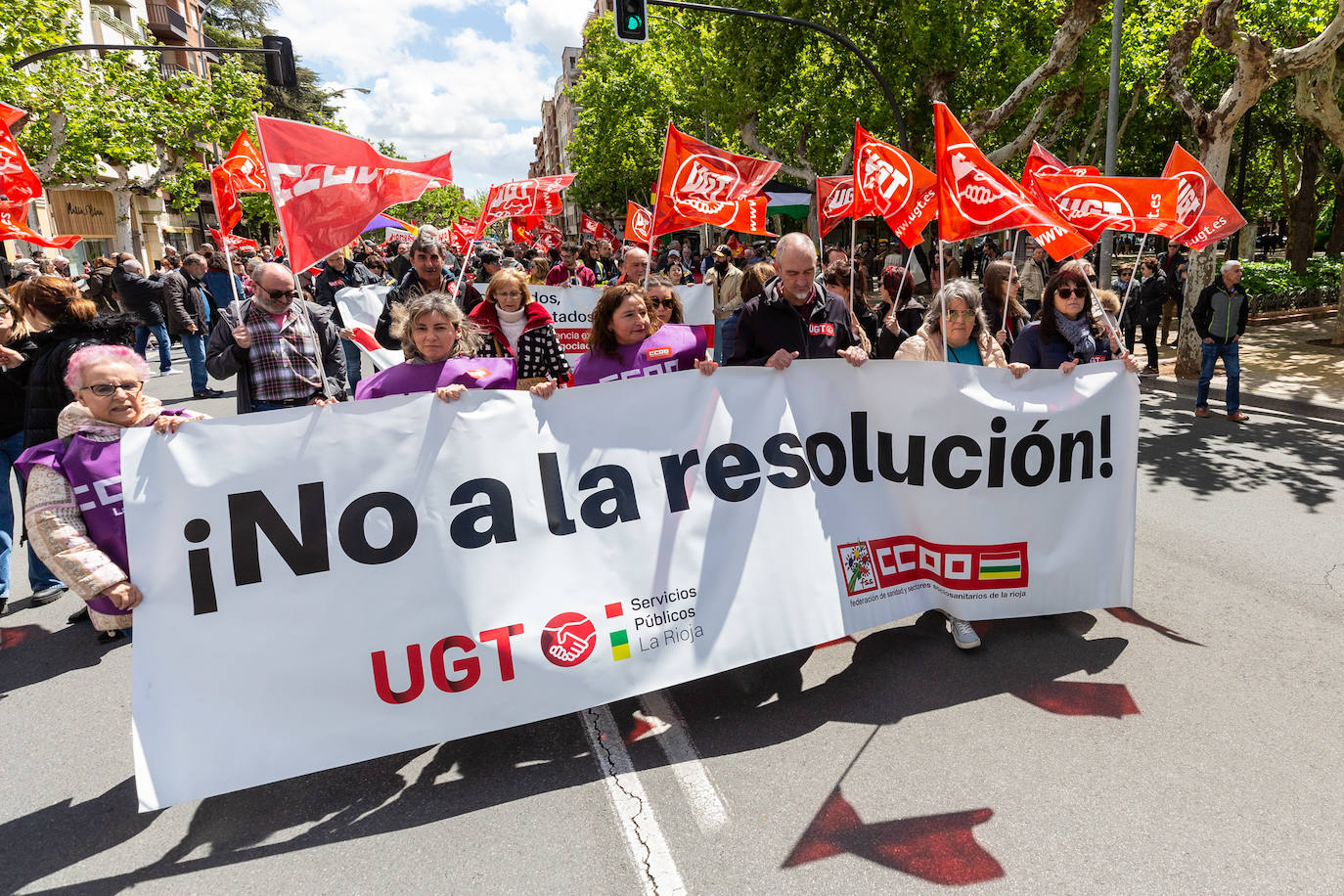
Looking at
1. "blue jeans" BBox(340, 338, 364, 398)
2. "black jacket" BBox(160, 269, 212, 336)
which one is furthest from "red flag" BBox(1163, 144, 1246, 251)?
"black jacket" BBox(160, 269, 212, 336)

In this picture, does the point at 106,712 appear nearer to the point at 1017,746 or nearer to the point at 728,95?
the point at 1017,746

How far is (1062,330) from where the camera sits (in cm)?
527

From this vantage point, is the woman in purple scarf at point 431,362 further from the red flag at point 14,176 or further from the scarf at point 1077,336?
the red flag at point 14,176

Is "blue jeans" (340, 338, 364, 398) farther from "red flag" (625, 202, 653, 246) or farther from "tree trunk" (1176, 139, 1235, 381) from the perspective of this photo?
"tree trunk" (1176, 139, 1235, 381)

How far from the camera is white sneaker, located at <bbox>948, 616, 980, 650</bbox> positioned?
3965mm

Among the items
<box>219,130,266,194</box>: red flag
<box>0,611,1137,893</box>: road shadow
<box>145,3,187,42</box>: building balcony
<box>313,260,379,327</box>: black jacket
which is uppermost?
<box>145,3,187,42</box>: building balcony

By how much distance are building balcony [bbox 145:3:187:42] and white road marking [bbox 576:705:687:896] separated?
5060 centimetres

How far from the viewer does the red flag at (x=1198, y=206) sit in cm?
514

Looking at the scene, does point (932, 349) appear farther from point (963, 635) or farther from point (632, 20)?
point (632, 20)

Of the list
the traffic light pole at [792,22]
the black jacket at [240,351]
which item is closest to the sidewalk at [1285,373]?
the traffic light pole at [792,22]

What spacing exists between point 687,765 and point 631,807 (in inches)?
12.3

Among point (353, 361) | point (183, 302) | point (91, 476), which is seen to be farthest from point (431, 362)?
point (183, 302)

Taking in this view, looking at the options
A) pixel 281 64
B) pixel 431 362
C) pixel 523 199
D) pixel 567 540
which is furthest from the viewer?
pixel 281 64

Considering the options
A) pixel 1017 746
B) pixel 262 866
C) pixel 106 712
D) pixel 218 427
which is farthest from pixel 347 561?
pixel 1017 746
